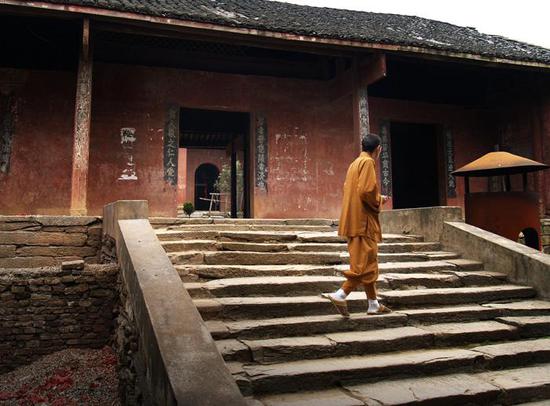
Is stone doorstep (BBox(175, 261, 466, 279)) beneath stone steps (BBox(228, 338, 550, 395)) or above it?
above

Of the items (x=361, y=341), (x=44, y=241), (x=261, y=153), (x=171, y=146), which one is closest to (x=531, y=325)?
(x=361, y=341)

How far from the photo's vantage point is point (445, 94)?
10617 mm

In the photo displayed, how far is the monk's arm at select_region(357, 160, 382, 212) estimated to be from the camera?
3988 millimetres

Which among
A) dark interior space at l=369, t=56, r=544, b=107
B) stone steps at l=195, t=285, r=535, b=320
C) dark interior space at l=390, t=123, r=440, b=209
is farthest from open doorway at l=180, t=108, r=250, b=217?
stone steps at l=195, t=285, r=535, b=320

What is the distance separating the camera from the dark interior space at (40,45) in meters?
7.90

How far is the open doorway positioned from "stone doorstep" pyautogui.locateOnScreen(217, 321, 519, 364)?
19.8 feet

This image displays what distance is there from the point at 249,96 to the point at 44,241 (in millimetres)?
4928

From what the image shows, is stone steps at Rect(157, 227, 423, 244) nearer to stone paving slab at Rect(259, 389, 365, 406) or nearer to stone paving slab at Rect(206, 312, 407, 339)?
stone paving slab at Rect(206, 312, 407, 339)

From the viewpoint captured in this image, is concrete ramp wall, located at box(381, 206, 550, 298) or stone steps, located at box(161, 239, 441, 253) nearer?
concrete ramp wall, located at box(381, 206, 550, 298)

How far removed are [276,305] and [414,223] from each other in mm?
3327

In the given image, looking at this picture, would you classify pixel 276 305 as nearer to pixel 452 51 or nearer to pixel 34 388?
pixel 34 388

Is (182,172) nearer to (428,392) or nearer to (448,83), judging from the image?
(448,83)

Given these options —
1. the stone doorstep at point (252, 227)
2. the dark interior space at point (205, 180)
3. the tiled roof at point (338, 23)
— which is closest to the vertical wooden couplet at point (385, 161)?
the tiled roof at point (338, 23)

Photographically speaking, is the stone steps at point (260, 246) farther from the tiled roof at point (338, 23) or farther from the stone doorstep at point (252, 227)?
the tiled roof at point (338, 23)
